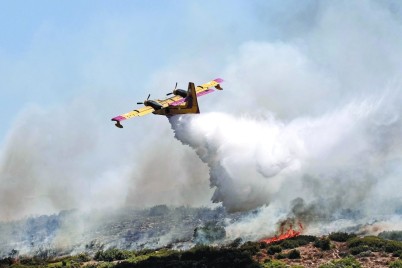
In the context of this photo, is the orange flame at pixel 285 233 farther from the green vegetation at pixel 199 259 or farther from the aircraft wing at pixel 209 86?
the aircraft wing at pixel 209 86

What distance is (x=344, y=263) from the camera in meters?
69.9

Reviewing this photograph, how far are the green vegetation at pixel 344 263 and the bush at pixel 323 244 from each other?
5005 mm

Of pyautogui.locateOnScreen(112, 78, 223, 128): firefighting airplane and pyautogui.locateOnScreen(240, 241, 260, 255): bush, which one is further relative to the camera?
pyautogui.locateOnScreen(112, 78, 223, 128): firefighting airplane

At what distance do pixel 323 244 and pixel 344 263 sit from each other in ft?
22.3

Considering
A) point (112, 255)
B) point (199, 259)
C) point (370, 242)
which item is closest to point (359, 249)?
point (370, 242)

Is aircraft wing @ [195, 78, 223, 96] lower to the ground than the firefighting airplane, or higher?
higher

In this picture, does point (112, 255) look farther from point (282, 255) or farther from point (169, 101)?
point (282, 255)

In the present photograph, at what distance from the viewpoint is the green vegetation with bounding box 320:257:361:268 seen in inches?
2724

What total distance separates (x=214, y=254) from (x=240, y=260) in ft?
17.8

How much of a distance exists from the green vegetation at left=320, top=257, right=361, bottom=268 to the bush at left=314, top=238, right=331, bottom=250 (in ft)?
16.4

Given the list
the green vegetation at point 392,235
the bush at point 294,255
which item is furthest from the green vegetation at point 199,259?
the green vegetation at point 392,235

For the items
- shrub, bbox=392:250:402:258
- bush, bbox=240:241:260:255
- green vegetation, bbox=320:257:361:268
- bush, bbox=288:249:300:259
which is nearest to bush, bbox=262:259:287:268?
bush, bbox=288:249:300:259

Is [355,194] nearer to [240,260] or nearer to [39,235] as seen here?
[240,260]

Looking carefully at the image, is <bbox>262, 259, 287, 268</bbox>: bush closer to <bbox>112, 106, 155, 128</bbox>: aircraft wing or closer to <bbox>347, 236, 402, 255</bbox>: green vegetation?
<bbox>347, 236, 402, 255</bbox>: green vegetation
